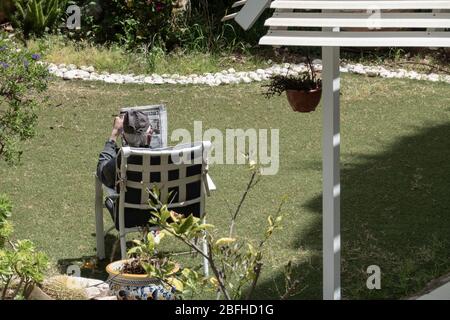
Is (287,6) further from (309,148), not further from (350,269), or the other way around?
(309,148)

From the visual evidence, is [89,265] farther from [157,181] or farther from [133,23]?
[133,23]

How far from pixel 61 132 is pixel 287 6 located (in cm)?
597

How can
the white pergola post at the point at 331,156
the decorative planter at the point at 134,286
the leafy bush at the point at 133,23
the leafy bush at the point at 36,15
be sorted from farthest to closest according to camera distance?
the leafy bush at the point at 133,23 < the leafy bush at the point at 36,15 < the decorative planter at the point at 134,286 < the white pergola post at the point at 331,156

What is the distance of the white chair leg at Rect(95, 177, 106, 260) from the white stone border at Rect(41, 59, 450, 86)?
516 centimetres

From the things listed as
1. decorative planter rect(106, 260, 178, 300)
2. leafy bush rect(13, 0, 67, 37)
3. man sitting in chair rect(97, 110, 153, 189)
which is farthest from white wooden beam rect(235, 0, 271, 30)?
leafy bush rect(13, 0, 67, 37)

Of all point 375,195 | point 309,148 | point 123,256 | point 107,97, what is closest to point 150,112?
point 123,256

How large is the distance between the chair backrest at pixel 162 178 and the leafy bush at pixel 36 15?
6.90 metres

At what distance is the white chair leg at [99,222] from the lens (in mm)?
6906

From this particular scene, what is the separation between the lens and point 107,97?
11391 mm

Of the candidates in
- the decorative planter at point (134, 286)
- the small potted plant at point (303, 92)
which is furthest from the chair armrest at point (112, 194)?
the small potted plant at point (303, 92)

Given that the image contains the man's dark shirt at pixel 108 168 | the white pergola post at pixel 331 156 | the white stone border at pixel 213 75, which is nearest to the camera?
the white pergola post at pixel 331 156

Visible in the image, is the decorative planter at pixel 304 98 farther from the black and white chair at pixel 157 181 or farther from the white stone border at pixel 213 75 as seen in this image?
the white stone border at pixel 213 75

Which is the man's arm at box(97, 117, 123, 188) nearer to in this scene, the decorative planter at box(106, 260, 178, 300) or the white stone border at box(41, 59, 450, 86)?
the decorative planter at box(106, 260, 178, 300)

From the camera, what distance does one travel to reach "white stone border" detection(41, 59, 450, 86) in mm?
12000
